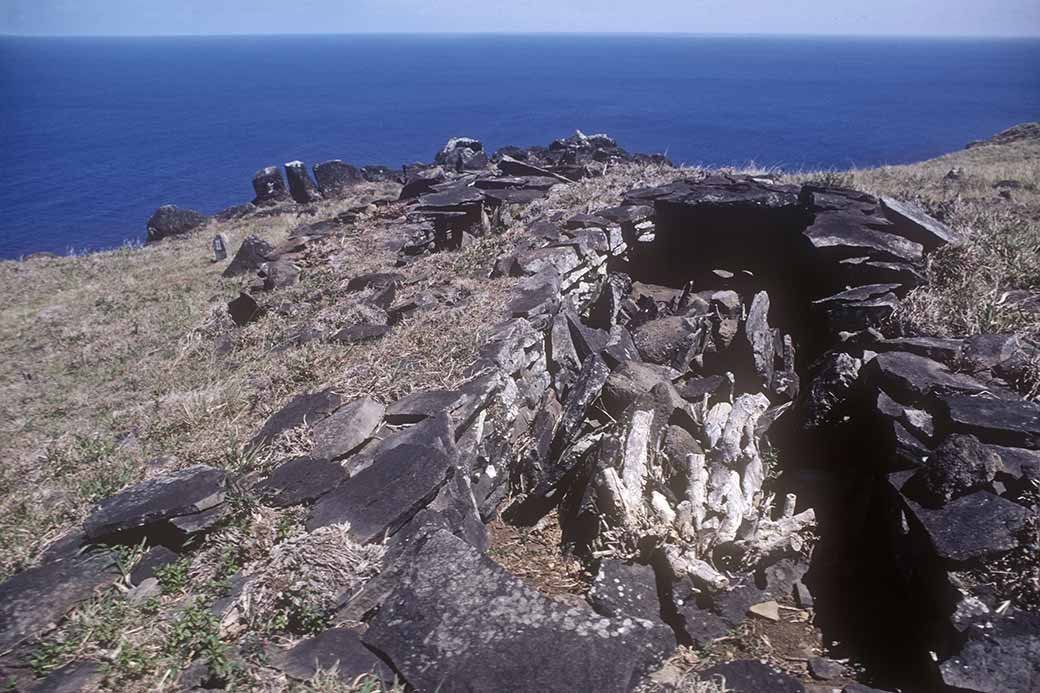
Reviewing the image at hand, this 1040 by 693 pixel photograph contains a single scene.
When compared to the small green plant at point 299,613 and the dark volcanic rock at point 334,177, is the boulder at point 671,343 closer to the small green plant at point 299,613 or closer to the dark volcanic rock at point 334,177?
the small green plant at point 299,613

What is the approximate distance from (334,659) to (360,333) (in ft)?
11.8

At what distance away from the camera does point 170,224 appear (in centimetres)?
1986

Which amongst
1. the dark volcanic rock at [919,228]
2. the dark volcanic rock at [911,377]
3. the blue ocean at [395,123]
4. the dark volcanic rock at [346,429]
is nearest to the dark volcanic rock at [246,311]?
the dark volcanic rock at [346,429]

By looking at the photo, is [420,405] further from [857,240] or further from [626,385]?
[857,240]

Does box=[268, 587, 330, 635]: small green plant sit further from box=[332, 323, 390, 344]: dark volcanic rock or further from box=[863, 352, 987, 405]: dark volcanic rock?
box=[863, 352, 987, 405]: dark volcanic rock

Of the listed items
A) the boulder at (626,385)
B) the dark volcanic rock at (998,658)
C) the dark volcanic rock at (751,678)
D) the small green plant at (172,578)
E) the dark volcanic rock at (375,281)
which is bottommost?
the dark volcanic rock at (751,678)

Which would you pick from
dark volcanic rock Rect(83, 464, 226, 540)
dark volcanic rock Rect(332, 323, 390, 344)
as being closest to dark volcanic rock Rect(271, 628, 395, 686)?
dark volcanic rock Rect(83, 464, 226, 540)

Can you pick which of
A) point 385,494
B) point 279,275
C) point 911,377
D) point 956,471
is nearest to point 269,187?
point 279,275

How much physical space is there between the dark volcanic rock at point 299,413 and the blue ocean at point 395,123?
1272 inches

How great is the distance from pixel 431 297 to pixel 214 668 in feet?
15.1

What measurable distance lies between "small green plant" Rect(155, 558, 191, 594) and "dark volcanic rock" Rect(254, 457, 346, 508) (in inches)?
23.2

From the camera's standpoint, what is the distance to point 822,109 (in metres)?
107

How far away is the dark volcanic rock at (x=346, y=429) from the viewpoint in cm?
440

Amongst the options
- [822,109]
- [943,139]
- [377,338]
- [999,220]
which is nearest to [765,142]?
[943,139]
